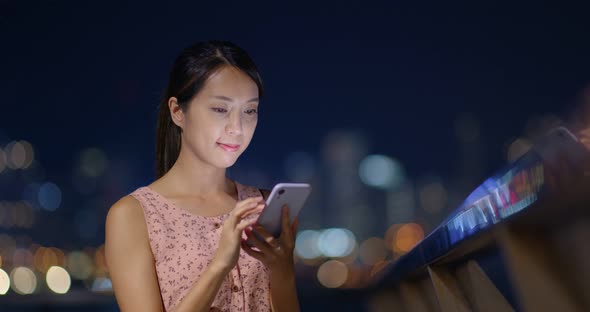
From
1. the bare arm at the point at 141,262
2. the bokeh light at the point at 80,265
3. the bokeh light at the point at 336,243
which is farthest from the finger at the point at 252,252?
the bokeh light at the point at 336,243

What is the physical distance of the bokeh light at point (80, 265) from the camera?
155 feet

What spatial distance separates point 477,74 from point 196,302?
74.5m

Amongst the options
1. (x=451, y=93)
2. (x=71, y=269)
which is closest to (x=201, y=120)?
(x=71, y=269)

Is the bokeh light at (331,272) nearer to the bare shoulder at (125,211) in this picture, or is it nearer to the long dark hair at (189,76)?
the long dark hair at (189,76)

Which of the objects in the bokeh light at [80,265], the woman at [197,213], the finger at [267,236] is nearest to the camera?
the finger at [267,236]

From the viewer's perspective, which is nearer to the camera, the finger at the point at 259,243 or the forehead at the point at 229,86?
the finger at the point at 259,243

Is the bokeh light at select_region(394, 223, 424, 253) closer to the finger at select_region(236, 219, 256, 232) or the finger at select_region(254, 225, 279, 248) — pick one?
the finger at select_region(254, 225, 279, 248)

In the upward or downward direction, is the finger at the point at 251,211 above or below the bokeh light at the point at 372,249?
below

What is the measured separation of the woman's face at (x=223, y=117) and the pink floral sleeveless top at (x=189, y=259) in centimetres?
15

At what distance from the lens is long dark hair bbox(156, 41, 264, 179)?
6.73ft

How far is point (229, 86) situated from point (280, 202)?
36 cm

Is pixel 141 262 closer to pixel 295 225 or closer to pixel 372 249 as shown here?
pixel 295 225

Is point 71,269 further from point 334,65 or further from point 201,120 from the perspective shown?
point 201,120

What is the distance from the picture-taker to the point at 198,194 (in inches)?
84.7
